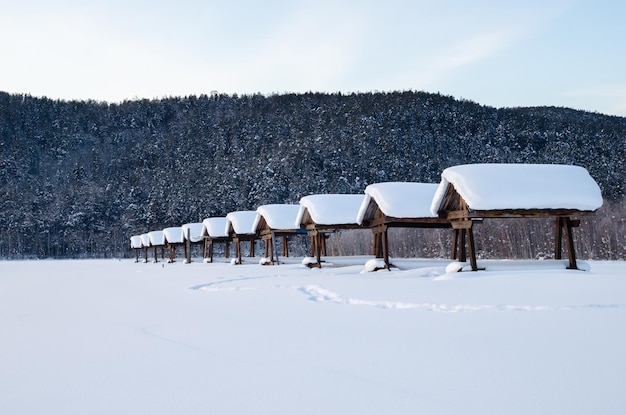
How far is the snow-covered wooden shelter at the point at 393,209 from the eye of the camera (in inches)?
723

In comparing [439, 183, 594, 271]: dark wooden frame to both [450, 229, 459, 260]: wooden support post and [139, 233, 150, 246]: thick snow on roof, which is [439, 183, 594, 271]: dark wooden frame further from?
[139, 233, 150, 246]: thick snow on roof

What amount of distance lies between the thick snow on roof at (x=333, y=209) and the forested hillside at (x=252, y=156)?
135 ft

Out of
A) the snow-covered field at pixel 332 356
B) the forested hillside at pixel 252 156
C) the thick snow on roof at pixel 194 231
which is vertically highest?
the forested hillside at pixel 252 156

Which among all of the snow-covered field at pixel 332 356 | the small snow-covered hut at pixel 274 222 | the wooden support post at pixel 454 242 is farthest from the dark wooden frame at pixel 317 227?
the snow-covered field at pixel 332 356

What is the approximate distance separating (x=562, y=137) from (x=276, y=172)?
43477 mm

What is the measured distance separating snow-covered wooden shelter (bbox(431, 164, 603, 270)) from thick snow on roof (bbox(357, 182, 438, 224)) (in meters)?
2.57

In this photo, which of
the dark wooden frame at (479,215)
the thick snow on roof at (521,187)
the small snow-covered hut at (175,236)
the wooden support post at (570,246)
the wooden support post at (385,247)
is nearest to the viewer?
the thick snow on roof at (521,187)

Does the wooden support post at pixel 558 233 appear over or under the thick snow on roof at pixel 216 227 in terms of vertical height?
under

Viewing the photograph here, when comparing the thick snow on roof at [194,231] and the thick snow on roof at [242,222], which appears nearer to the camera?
the thick snow on roof at [242,222]

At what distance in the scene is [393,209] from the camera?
1828 cm

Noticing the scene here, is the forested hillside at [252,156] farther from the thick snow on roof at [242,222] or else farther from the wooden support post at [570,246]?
the wooden support post at [570,246]

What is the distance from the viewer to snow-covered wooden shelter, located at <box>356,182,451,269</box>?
18375 mm

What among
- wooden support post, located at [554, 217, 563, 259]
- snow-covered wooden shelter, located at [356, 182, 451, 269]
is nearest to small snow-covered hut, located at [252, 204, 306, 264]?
snow-covered wooden shelter, located at [356, 182, 451, 269]

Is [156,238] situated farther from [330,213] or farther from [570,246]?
[570,246]
